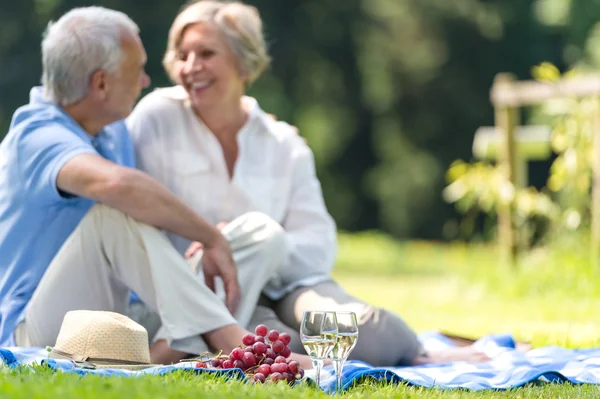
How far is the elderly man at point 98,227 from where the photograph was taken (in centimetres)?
392

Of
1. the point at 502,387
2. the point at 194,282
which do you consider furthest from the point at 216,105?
the point at 502,387

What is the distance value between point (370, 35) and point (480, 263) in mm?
11452

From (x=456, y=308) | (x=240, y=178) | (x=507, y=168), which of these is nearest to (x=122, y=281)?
(x=240, y=178)

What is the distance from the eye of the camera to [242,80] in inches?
193

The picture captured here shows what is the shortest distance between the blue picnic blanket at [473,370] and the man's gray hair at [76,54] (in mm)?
1081

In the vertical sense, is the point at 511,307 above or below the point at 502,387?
below

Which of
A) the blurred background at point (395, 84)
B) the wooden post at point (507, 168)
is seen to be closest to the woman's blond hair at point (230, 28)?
the wooden post at point (507, 168)

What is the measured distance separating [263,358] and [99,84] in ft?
4.75

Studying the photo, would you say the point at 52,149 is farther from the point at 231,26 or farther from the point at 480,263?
the point at 480,263

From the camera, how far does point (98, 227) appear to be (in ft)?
12.8

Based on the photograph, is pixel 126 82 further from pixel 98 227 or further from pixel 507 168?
pixel 507 168

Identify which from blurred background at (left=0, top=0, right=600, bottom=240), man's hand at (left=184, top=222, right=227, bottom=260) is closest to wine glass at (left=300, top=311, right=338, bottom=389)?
man's hand at (left=184, top=222, right=227, bottom=260)

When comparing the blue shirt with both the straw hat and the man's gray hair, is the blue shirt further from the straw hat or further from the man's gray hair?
the straw hat

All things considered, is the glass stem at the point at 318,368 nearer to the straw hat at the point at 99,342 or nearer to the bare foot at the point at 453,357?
the straw hat at the point at 99,342
